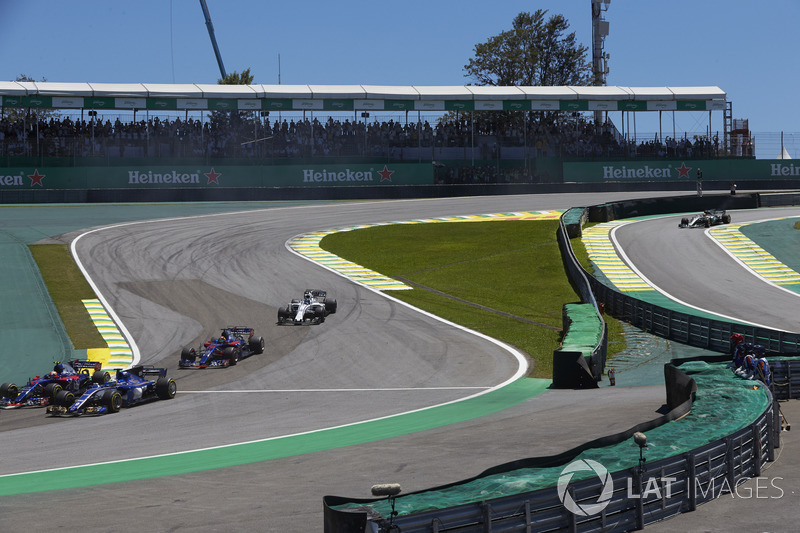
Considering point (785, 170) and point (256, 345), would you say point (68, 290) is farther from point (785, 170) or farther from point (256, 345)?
point (785, 170)

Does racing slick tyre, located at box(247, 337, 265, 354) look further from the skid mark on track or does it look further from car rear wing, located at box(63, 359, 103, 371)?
the skid mark on track

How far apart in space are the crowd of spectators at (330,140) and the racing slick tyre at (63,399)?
133 ft

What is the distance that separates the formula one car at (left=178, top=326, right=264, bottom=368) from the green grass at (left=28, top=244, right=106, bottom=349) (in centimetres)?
371

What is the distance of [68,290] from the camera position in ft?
104

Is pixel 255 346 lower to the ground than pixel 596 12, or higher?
lower

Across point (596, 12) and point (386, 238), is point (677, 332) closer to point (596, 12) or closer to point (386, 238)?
point (386, 238)

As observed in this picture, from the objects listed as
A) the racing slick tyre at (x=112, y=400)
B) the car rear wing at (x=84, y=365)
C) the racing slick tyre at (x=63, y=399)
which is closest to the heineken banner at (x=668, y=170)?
the car rear wing at (x=84, y=365)

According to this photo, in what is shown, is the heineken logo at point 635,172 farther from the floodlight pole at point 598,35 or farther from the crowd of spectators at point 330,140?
the floodlight pole at point 598,35

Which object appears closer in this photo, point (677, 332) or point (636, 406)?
point (636, 406)

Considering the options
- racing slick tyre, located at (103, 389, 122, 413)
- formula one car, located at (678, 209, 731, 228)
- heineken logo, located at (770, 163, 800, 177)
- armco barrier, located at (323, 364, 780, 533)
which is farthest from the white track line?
heineken logo, located at (770, 163, 800, 177)

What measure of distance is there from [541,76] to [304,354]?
79.7 metres

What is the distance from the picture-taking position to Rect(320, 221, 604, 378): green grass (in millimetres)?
28453

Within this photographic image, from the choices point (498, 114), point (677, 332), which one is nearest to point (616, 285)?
point (677, 332)

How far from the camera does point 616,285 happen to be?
34781mm
